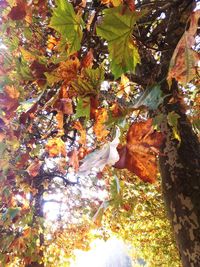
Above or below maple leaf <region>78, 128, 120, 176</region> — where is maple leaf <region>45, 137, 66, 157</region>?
above

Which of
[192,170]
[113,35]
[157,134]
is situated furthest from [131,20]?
[192,170]

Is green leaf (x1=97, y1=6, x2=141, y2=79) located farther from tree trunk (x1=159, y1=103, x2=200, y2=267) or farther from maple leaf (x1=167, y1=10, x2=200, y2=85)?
tree trunk (x1=159, y1=103, x2=200, y2=267)

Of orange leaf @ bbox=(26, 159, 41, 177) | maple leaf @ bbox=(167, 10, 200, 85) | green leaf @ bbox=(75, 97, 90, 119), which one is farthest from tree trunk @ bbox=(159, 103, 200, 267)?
maple leaf @ bbox=(167, 10, 200, 85)

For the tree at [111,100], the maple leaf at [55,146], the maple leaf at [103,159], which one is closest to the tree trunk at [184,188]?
the tree at [111,100]

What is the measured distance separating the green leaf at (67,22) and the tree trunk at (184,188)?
1717mm

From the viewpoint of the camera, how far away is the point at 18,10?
81.4 inches

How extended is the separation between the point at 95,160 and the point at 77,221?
42.2 feet

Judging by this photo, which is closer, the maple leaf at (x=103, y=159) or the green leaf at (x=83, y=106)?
the maple leaf at (x=103, y=159)

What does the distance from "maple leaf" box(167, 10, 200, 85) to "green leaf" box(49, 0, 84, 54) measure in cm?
52

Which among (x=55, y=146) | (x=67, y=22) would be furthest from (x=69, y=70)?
(x=55, y=146)

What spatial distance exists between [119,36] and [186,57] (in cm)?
30

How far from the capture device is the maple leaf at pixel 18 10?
204 centimetres

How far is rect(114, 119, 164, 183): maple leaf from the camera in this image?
121cm

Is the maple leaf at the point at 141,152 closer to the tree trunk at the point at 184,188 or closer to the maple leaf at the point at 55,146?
the tree trunk at the point at 184,188
